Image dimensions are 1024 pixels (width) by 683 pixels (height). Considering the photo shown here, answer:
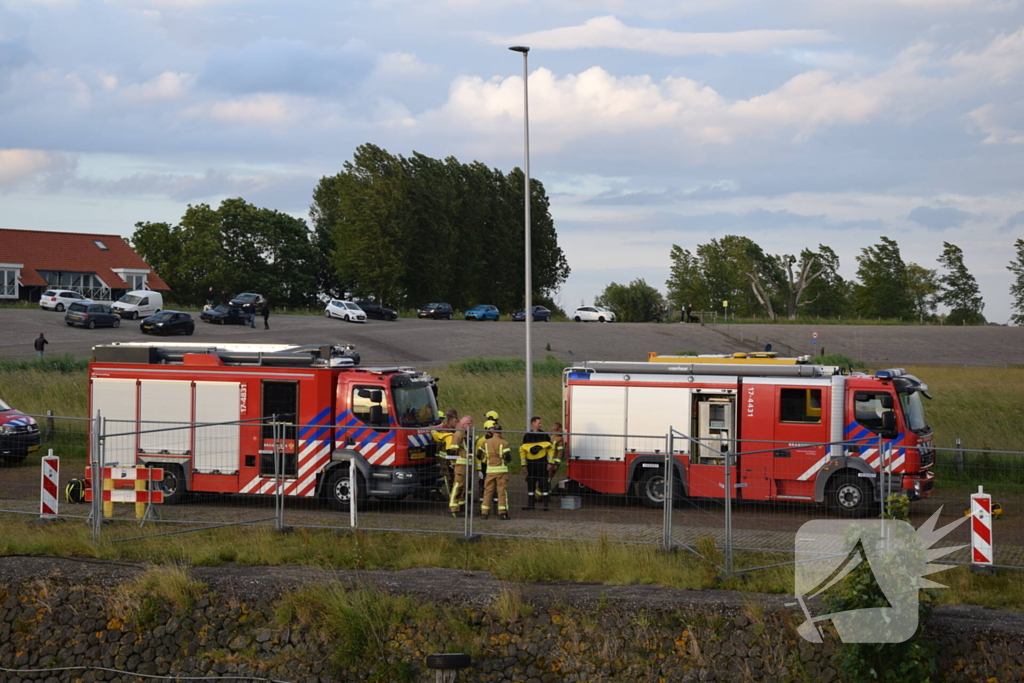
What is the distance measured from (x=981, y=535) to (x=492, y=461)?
6561mm

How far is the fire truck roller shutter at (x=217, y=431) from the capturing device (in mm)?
16625

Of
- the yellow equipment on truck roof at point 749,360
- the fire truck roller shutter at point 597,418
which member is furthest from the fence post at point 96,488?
the yellow equipment on truck roof at point 749,360

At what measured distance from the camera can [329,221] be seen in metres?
106

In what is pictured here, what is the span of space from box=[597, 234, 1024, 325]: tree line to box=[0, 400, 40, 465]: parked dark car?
7715 cm

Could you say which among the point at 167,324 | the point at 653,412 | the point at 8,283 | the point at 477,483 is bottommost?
the point at 477,483

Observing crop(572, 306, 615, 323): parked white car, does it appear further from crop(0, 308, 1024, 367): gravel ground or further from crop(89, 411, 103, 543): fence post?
crop(89, 411, 103, 543): fence post

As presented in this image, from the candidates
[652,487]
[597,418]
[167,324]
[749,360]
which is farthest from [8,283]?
[749,360]

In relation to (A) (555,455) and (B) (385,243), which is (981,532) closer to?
(A) (555,455)

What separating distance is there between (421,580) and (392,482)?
4.85 metres

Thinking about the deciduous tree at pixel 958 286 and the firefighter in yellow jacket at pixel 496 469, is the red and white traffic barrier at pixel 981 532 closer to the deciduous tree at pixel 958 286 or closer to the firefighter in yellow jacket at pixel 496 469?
the firefighter in yellow jacket at pixel 496 469

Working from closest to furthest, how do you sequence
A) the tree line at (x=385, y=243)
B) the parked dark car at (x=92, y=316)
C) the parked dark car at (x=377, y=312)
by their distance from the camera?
the parked dark car at (x=92, y=316)
the parked dark car at (x=377, y=312)
the tree line at (x=385, y=243)

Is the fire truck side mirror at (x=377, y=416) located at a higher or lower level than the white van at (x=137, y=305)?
lower

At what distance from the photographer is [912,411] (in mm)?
16953

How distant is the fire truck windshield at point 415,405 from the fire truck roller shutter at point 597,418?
2.46m
